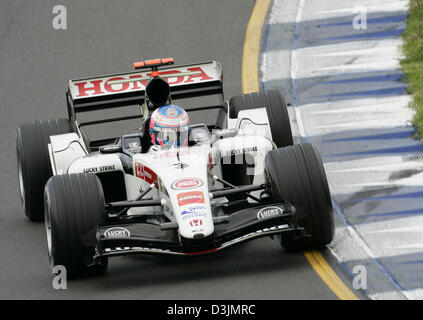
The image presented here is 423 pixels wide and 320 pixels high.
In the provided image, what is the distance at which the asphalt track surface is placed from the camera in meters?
10.5

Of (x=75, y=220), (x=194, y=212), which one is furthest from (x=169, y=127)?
(x=75, y=220)

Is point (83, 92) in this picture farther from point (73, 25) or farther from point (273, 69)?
point (73, 25)

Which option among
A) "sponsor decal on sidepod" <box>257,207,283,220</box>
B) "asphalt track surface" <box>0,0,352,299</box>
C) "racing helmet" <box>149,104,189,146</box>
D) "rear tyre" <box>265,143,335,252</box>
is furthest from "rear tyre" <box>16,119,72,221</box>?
"sponsor decal on sidepod" <box>257,207,283,220</box>

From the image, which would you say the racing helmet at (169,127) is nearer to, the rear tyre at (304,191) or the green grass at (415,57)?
the rear tyre at (304,191)

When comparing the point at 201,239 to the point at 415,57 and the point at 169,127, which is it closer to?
the point at 169,127

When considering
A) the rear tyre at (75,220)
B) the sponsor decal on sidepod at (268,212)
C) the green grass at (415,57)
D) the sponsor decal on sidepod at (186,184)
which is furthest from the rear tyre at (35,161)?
the green grass at (415,57)

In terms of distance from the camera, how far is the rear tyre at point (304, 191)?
10.9 m

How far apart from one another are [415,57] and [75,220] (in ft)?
25.8

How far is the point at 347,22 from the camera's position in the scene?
1830 cm

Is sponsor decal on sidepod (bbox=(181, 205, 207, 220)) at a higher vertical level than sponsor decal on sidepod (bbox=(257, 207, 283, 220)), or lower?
higher

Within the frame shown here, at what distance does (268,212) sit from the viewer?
1074cm

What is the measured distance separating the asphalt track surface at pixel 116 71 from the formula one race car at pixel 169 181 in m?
0.34

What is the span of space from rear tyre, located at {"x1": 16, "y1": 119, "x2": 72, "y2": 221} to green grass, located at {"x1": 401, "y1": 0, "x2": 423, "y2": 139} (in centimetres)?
475

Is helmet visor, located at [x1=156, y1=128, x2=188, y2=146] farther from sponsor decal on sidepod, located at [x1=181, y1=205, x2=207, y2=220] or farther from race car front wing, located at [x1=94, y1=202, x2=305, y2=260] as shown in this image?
sponsor decal on sidepod, located at [x1=181, y1=205, x2=207, y2=220]
